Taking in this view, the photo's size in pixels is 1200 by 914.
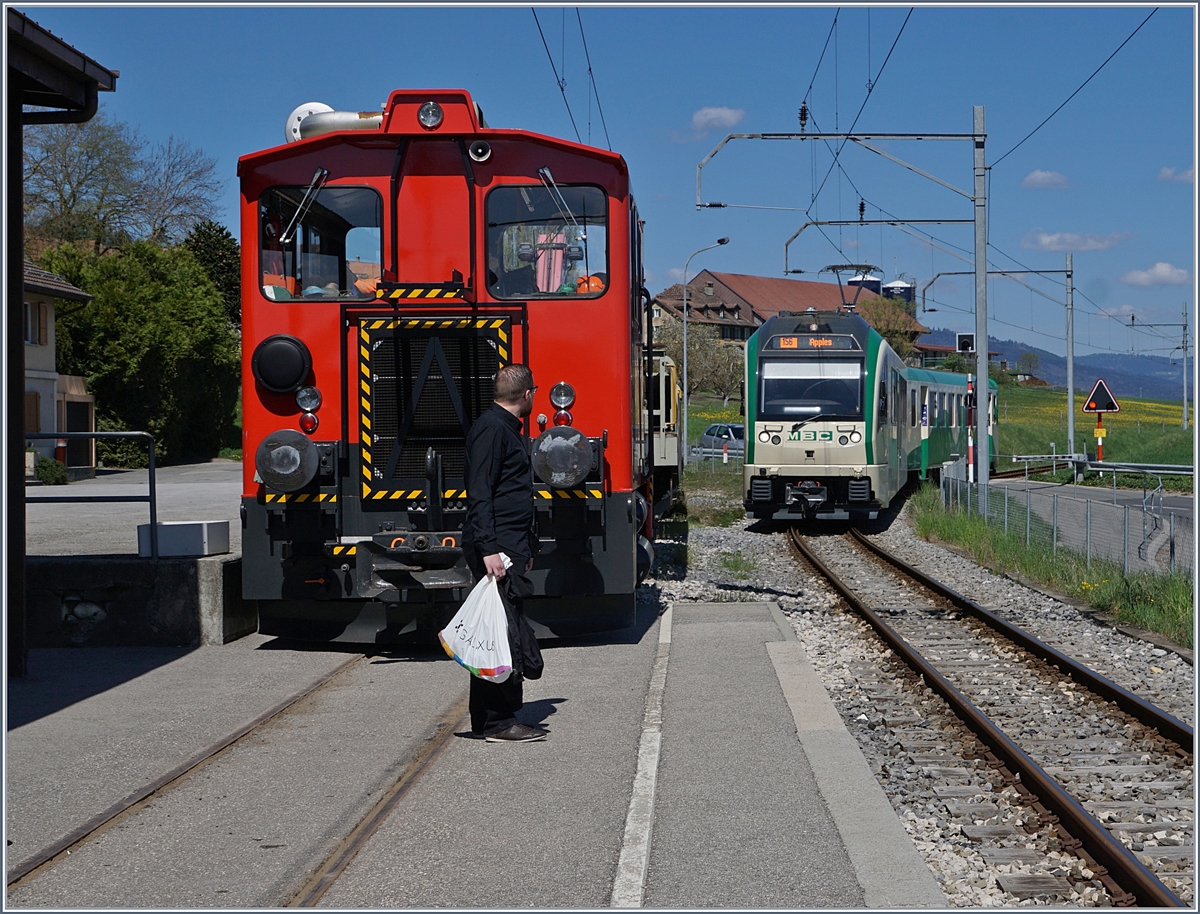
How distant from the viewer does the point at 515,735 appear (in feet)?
22.4

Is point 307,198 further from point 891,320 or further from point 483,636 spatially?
point 891,320

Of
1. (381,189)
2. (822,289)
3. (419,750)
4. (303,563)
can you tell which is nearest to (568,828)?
(419,750)

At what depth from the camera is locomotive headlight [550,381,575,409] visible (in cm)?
937

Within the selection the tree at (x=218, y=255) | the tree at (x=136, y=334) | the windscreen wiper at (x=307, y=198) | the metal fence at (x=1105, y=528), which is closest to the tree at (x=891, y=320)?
the tree at (x=218, y=255)

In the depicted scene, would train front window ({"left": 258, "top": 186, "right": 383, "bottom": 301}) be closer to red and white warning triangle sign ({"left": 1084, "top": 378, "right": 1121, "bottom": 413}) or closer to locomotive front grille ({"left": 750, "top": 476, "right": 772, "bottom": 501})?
locomotive front grille ({"left": 750, "top": 476, "right": 772, "bottom": 501})

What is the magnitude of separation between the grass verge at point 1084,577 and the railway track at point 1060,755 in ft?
4.76

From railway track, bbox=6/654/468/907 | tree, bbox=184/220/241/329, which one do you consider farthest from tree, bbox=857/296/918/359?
railway track, bbox=6/654/468/907

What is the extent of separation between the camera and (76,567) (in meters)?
9.90

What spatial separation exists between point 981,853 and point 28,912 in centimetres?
353

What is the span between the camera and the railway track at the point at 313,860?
15.1 ft

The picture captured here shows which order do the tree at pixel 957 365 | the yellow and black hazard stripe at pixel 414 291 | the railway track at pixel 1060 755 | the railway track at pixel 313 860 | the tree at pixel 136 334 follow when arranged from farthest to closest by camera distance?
the tree at pixel 957 365
the tree at pixel 136 334
the yellow and black hazard stripe at pixel 414 291
the railway track at pixel 1060 755
the railway track at pixel 313 860

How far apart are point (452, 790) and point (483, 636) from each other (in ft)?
3.23

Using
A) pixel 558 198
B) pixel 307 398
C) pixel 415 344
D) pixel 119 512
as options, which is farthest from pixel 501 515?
pixel 119 512

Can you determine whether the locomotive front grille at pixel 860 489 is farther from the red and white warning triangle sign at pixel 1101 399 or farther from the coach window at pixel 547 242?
the coach window at pixel 547 242
